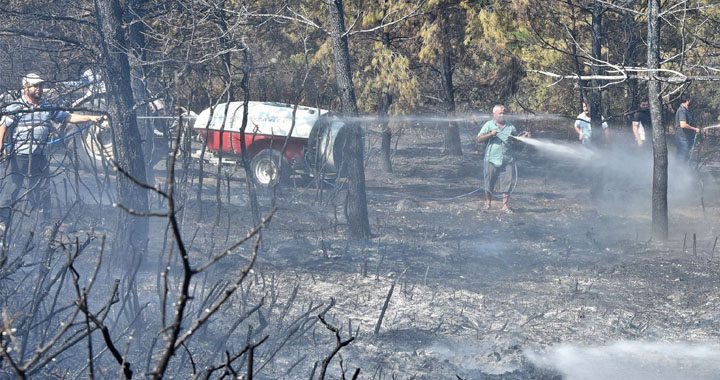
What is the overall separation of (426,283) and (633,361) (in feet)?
8.16

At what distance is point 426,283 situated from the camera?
8.12 metres

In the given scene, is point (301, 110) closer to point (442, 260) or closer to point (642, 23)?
point (442, 260)

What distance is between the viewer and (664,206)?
9.68m

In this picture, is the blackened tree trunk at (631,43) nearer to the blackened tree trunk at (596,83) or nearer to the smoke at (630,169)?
the blackened tree trunk at (596,83)

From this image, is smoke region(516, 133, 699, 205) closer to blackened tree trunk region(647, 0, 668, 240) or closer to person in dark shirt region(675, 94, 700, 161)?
person in dark shirt region(675, 94, 700, 161)

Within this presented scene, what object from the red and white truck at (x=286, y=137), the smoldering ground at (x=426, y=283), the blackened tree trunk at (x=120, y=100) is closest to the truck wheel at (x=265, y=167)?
the red and white truck at (x=286, y=137)

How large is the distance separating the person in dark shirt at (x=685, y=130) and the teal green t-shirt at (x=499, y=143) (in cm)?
352

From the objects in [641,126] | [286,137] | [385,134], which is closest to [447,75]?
[385,134]

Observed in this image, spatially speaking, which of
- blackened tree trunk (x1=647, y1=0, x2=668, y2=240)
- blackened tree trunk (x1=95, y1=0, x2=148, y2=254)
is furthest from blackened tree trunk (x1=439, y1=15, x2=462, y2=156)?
blackened tree trunk (x1=95, y1=0, x2=148, y2=254)

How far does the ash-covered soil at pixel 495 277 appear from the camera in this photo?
6.47 metres

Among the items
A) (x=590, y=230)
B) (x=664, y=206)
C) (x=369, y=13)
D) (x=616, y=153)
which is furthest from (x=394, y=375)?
(x=616, y=153)

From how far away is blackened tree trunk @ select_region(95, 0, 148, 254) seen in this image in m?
7.82

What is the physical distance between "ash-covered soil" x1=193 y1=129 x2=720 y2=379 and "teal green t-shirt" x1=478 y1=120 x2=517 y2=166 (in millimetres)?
922

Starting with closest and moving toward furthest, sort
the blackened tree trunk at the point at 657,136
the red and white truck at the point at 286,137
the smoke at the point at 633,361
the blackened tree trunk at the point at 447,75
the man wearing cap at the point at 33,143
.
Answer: the smoke at the point at 633,361, the man wearing cap at the point at 33,143, the blackened tree trunk at the point at 657,136, the red and white truck at the point at 286,137, the blackened tree trunk at the point at 447,75
